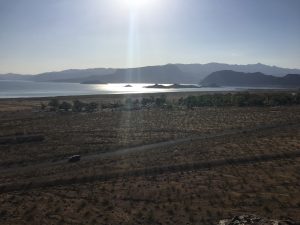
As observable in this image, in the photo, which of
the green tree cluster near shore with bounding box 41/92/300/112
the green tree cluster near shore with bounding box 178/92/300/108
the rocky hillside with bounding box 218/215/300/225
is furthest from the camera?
the green tree cluster near shore with bounding box 178/92/300/108

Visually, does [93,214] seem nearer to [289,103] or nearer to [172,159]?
[172,159]

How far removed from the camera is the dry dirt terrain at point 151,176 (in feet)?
52.0

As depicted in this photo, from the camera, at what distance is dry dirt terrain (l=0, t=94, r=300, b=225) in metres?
15.9

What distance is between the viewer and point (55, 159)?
27141 mm

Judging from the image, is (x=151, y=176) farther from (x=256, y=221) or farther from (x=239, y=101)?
(x=239, y=101)

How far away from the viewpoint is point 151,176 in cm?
2130

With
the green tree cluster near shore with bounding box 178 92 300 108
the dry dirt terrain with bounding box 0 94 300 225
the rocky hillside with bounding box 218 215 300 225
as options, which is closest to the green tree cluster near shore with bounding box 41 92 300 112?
the green tree cluster near shore with bounding box 178 92 300 108

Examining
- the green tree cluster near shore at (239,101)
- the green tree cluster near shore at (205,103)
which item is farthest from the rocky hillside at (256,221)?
the green tree cluster near shore at (239,101)

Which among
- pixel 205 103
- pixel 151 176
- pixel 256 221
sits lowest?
pixel 205 103

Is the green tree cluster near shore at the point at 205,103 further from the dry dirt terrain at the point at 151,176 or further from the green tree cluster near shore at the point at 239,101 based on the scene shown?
the dry dirt terrain at the point at 151,176

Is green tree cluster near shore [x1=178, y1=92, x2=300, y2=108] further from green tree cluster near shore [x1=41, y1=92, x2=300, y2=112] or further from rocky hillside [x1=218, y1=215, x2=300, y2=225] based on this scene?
rocky hillside [x1=218, y1=215, x2=300, y2=225]

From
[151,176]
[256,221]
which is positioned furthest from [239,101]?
[256,221]

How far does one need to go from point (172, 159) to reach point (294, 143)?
32.9ft

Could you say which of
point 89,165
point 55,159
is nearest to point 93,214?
point 89,165
